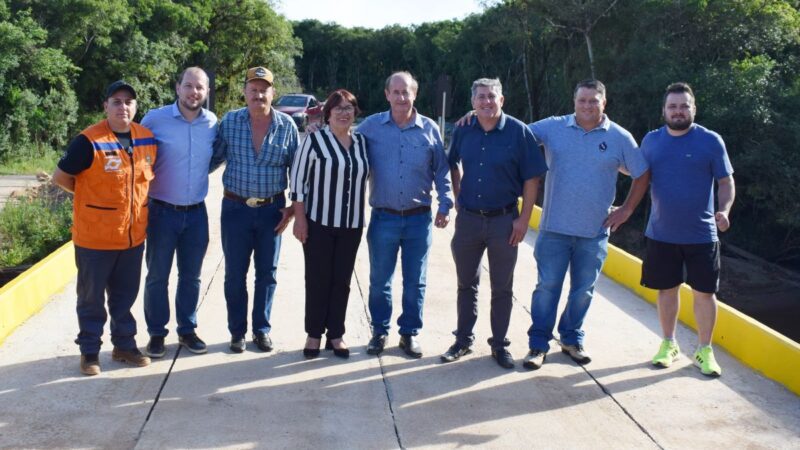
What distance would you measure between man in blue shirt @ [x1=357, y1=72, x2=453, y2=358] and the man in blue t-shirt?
4.61 feet

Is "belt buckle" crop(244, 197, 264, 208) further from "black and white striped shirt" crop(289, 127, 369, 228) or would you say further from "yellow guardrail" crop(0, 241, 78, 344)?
"yellow guardrail" crop(0, 241, 78, 344)

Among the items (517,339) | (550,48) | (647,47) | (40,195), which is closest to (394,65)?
(550,48)

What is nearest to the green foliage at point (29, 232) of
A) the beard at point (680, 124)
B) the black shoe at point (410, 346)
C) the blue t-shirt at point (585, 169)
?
the black shoe at point (410, 346)

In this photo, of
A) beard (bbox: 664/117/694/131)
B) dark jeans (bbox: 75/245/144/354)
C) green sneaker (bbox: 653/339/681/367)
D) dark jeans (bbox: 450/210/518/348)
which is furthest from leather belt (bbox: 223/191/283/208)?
green sneaker (bbox: 653/339/681/367)

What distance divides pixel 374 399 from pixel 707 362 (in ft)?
7.43

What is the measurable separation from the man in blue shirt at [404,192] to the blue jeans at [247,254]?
2.23ft

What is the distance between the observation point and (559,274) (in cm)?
509

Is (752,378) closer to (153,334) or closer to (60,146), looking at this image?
(153,334)

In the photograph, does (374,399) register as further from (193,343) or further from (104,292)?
(104,292)

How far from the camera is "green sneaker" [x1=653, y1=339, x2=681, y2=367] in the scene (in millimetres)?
5168

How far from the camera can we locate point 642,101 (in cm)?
2086

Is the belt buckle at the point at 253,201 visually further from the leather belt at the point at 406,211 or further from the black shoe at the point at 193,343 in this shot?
the black shoe at the point at 193,343

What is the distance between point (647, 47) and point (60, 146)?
52.4 feet

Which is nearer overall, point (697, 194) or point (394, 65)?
point (697, 194)
